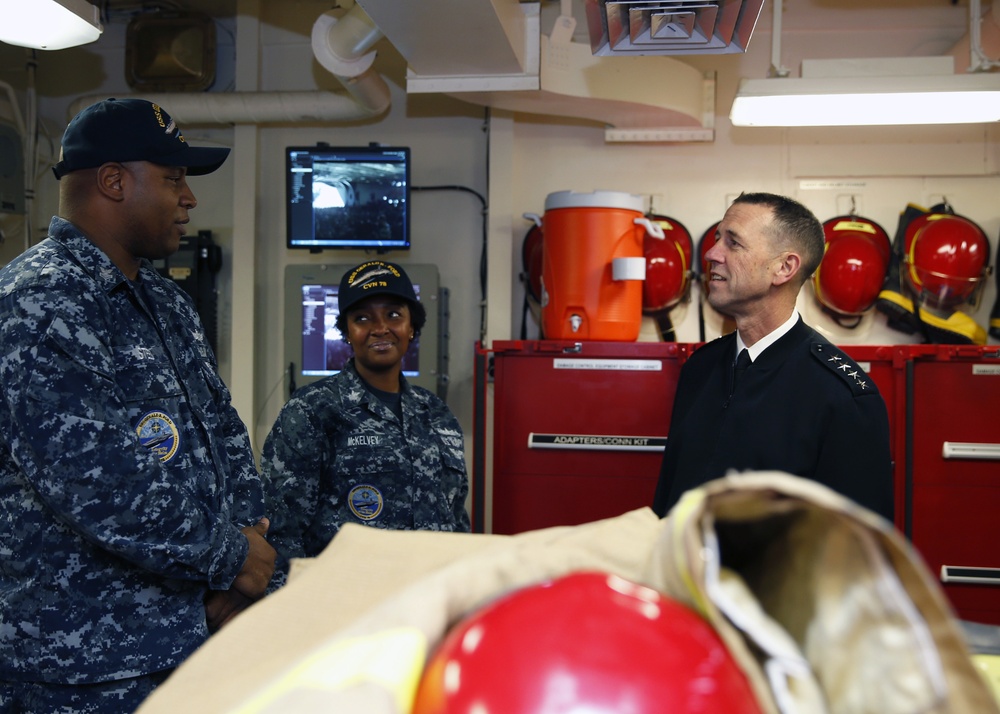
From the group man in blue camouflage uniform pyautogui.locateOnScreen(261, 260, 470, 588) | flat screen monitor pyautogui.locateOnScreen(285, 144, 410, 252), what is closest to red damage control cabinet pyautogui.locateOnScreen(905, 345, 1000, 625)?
man in blue camouflage uniform pyautogui.locateOnScreen(261, 260, 470, 588)

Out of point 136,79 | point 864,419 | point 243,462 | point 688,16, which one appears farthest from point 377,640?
point 136,79

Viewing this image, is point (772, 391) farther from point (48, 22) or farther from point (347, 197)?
point (347, 197)

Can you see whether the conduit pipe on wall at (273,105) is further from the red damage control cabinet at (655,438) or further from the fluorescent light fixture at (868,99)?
the fluorescent light fixture at (868,99)

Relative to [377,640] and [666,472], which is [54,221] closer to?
[377,640]

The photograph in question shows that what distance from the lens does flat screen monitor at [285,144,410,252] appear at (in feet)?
13.8

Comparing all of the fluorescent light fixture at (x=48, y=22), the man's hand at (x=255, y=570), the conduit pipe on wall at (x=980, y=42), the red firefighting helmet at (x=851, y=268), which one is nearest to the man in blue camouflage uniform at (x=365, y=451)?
the man's hand at (x=255, y=570)

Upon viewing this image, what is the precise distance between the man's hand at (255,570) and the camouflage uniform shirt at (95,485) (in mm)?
37

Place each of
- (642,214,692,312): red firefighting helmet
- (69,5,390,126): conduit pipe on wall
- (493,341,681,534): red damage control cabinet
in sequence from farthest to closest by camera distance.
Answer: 1. (69,5,390,126): conduit pipe on wall
2. (642,214,692,312): red firefighting helmet
3. (493,341,681,534): red damage control cabinet

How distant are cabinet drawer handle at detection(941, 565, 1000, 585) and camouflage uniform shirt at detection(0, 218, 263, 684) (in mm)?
2940

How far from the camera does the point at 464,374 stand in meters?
4.49

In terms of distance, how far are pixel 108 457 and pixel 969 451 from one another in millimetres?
3227

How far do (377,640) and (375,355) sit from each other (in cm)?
201

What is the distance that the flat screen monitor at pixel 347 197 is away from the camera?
4.22 meters

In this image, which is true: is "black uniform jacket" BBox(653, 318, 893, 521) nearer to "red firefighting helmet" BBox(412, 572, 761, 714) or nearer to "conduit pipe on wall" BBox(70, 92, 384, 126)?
"red firefighting helmet" BBox(412, 572, 761, 714)
